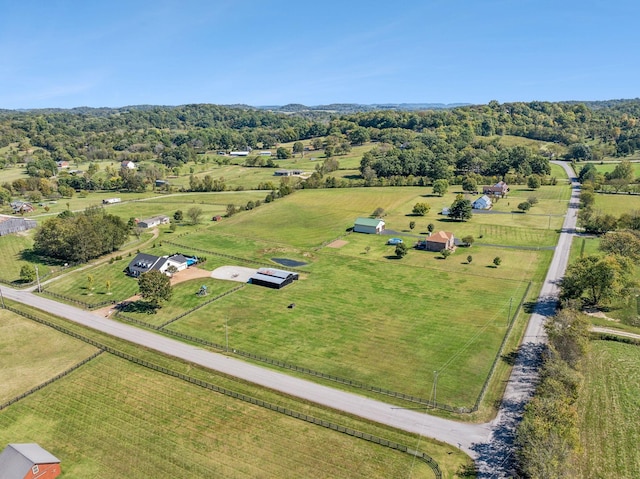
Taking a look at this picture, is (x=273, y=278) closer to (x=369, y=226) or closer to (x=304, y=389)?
(x=304, y=389)

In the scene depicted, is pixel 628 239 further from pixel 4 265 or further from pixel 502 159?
pixel 4 265

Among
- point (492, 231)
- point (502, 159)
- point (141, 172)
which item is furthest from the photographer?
point (141, 172)

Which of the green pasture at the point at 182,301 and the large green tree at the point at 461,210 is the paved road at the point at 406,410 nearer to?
the green pasture at the point at 182,301

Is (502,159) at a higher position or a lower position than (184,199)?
higher

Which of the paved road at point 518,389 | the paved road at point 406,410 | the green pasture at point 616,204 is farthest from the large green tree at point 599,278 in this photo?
the green pasture at point 616,204

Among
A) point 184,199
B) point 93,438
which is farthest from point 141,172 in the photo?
point 93,438

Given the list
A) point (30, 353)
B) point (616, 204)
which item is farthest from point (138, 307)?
point (616, 204)
